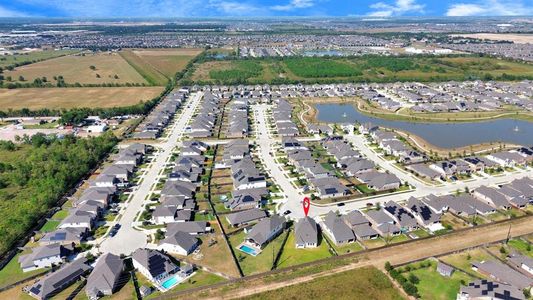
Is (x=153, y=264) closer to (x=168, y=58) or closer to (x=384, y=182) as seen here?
(x=384, y=182)

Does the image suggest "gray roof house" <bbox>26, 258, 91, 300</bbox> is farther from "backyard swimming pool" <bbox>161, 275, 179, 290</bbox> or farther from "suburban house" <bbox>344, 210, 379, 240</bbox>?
"suburban house" <bbox>344, 210, 379, 240</bbox>

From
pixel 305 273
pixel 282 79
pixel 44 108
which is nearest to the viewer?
Result: pixel 305 273

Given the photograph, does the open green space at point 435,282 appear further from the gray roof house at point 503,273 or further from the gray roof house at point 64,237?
the gray roof house at point 64,237

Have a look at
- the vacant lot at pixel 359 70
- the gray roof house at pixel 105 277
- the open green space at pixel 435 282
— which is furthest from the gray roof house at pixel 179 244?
the vacant lot at pixel 359 70

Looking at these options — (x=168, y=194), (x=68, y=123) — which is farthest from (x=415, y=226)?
(x=68, y=123)

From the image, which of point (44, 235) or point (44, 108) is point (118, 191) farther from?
point (44, 108)
